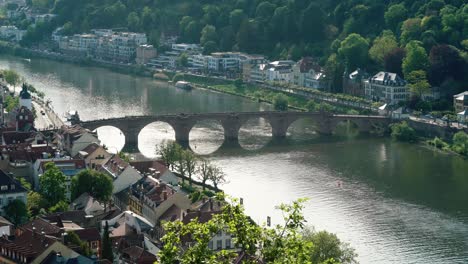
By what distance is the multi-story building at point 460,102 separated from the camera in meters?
69.2

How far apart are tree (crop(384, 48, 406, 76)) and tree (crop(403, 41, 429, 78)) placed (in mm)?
1263

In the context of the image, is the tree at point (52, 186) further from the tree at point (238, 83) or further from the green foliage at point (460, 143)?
the tree at point (238, 83)

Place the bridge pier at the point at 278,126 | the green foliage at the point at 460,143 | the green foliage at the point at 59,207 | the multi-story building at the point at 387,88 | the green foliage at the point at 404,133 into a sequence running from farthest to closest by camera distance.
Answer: the multi-story building at the point at 387,88, the bridge pier at the point at 278,126, the green foliage at the point at 404,133, the green foliage at the point at 460,143, the green foliage at the point at 59,207

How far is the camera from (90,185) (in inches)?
1617

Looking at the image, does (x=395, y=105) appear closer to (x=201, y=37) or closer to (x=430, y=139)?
(x=430, y=139)

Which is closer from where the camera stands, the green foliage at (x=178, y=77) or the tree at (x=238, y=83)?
the tree at (x=238, y=83)

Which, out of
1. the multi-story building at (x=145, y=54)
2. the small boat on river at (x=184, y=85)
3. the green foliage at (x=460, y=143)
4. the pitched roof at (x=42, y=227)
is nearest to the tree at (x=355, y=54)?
the small boat on river at (x=184, y=85)

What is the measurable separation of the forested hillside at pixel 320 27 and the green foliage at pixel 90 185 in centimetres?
3778

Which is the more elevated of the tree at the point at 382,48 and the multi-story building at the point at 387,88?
the tree at the point at 382,48

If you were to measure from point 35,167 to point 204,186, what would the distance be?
791 centimetres

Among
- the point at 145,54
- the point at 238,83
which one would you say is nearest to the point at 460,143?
the point at 238,83

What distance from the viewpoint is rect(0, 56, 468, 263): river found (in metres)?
40.6

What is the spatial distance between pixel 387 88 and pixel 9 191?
4196 centimetres

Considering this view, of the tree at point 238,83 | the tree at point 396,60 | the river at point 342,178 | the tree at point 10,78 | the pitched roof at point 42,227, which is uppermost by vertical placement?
the tree at point 396,60
